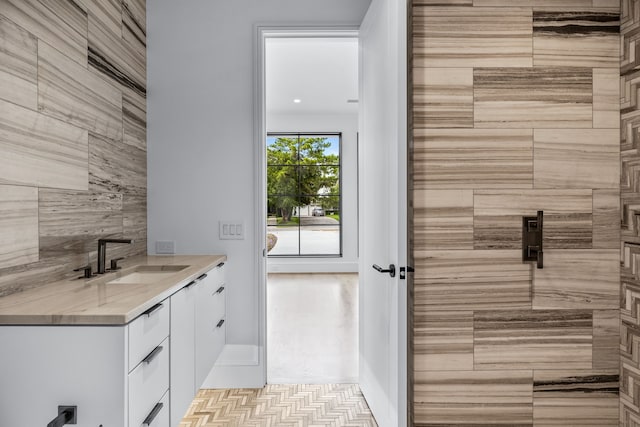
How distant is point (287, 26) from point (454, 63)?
1.26 meters

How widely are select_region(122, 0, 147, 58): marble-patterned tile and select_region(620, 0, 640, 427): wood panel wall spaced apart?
2.58 meters

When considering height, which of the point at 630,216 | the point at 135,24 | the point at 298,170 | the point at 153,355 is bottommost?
the point at 153,355

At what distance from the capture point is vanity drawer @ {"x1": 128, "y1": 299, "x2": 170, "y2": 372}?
1323 millimetres

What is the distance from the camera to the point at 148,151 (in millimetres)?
2801

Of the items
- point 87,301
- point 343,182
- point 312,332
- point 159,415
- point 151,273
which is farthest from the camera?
point 343,182

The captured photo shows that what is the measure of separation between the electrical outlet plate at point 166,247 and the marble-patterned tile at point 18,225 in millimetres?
1131

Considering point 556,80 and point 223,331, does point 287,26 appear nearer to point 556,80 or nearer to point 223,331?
point 556,80

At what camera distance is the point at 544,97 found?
2.02 meters

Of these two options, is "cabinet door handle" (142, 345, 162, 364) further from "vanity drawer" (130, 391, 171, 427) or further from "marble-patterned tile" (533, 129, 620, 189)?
"marble-patterned tile" (533, 129, 620, 189)

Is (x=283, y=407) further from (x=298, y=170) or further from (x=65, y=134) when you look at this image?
(x=298, y=170)

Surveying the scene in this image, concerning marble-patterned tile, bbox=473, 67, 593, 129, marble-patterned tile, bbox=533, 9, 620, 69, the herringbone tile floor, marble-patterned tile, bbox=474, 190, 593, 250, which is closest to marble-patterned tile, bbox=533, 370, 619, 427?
marble-patterned tile, bbox=474, 190, 593, 250

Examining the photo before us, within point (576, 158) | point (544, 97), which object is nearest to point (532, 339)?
point (576, 158)

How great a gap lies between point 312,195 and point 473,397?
6287 millimetres

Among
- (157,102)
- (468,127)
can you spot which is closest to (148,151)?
(157,102)
